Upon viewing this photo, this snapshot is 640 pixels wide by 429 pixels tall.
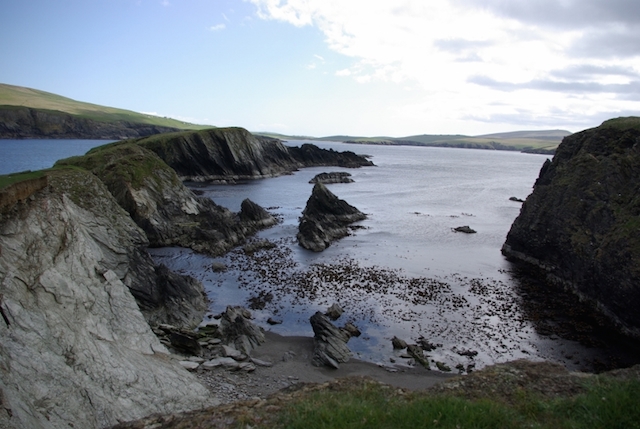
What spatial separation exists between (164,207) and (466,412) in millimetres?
48967

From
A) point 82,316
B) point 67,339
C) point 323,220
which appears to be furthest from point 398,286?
point 67,339

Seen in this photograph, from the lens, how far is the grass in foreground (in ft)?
37.3

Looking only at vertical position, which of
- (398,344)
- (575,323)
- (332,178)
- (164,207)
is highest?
(332,178)

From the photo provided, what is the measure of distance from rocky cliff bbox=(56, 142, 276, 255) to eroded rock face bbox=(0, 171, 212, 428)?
26453 millimetres

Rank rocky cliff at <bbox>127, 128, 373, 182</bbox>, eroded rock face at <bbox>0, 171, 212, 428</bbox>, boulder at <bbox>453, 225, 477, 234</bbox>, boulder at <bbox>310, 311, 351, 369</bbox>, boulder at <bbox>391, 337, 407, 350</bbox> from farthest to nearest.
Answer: rocky cliff at <bbox>127, 128, 373, 182</bbox>, boulder at <bbox>453, 225, 477, 234</bbox>, boulder at <bbox>391, 337, 407, 350</bbox>, boulder at <bbox>310, 311, 351, 369</bbox>, eroded rock face at <bbox>0, 171, 212, 428</bbox>

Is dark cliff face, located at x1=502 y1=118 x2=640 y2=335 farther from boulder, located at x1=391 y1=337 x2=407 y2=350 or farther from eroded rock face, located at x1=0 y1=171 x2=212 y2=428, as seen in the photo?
eroded rock face, located at x1=0 y1=171 x2=212 y2=428

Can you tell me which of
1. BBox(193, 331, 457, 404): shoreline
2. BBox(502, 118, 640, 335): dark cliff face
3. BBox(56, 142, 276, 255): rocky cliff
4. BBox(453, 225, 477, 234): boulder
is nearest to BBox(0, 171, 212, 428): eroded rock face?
BBox(193, 331, 457, 404): shoreline

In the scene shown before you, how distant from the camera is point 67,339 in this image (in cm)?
1570

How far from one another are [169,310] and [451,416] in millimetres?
22852

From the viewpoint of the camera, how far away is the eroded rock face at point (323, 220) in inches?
2008

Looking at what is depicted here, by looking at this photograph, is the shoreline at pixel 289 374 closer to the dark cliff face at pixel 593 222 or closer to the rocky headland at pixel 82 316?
the rocky headland at pixel 82 316

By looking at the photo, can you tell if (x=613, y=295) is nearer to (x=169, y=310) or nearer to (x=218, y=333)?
(x=218, y=333)

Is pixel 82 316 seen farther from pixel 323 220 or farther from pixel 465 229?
pixel 465 229

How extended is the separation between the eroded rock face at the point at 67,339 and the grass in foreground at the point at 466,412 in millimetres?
6214
